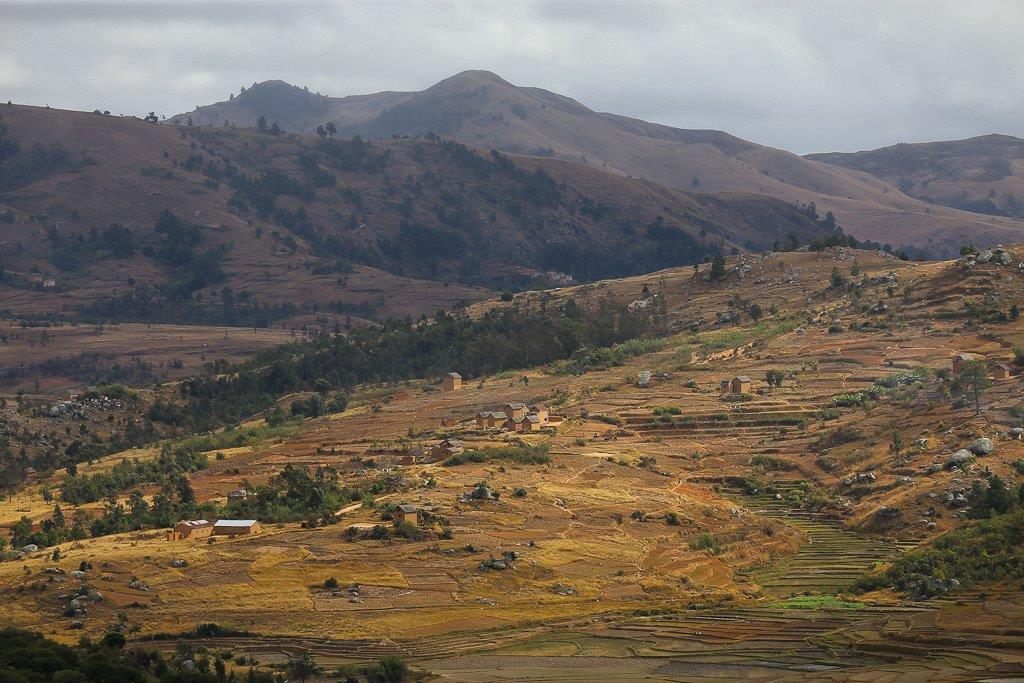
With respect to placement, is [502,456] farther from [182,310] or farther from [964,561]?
[182,310]

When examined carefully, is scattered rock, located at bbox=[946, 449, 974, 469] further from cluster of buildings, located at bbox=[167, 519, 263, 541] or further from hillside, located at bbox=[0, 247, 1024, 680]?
cluster of buildings, located at bbox=[167, 519, 263, 541]

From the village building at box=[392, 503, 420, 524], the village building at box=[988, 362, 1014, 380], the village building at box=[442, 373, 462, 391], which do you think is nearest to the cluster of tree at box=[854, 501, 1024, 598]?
the village building at box=[392, 503, 420, 524]

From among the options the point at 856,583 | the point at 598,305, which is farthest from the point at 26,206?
the point at 856,583

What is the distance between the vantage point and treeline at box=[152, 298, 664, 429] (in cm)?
10244

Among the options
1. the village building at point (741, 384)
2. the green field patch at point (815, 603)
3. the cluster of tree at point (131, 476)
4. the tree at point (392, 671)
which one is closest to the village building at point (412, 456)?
the cluster of tree at point (131, 476)

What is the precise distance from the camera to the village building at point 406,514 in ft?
172

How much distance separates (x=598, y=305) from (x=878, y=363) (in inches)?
1618

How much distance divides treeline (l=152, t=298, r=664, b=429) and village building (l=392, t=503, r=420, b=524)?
44851mm

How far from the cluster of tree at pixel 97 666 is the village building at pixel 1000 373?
142 ft

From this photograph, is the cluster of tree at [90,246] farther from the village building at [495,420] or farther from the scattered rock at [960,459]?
the scattered rock at [960,459]

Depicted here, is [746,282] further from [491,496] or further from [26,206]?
[26,206]

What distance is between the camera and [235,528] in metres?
52.3

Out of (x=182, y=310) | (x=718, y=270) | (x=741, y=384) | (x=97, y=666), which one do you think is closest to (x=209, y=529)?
(x=97, y=666)

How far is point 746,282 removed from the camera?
372ft
